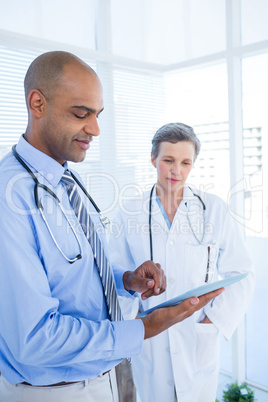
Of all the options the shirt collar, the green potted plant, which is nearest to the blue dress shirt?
the shirt collar

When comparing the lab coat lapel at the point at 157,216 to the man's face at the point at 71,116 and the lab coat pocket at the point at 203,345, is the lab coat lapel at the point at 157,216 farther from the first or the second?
the man's face at the point at 71,116

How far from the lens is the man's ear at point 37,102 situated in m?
1.01

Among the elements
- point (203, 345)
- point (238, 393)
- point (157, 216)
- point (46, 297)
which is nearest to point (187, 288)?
point (203, 345)

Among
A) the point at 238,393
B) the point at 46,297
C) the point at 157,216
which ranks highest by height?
the point at 157,216

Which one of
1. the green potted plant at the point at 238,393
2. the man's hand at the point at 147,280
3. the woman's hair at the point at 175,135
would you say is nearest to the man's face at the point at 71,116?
the man's hand at the point at 147,280

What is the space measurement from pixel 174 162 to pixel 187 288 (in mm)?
578

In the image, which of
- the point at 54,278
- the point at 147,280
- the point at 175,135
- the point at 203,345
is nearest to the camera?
the point at 54,278

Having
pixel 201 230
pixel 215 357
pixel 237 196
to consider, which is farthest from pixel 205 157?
pixel 215 357

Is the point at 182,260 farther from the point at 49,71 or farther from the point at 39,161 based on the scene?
the point at 49,71

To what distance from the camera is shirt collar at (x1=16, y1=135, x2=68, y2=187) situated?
1042mm

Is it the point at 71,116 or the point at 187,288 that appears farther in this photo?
the point at 187,288

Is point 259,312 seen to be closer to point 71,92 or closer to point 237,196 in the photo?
point 237,196

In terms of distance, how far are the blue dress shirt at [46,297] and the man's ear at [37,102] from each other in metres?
0.10

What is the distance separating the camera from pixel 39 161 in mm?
1048
